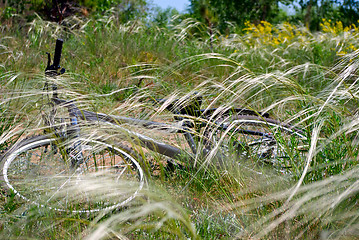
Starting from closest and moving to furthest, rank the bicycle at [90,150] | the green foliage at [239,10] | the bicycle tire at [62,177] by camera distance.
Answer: the bicycle tire at [62,177]
the bicycle at [90,150]
the green foliage at [239,10]

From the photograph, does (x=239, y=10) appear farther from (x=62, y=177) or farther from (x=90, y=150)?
(x=62, y=177)

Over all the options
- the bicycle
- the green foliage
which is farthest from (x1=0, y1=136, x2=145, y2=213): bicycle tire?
the green foliage

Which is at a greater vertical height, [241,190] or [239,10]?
[239,10]

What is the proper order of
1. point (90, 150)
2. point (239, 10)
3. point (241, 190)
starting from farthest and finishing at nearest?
point (239, 10) < point (90, 150) < point (241, 190)

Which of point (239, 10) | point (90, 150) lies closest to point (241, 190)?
point (90, 150)

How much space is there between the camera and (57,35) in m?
6.59

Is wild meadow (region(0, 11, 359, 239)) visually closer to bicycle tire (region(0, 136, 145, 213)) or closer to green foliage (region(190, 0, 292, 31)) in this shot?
Answer: bicycle tire (region(0, 136, 145, 213))

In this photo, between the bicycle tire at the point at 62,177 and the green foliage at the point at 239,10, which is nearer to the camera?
the bicycle tire at the point at 62,177

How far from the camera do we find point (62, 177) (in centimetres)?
200

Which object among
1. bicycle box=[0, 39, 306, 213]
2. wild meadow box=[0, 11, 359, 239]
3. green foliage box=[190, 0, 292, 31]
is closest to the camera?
wild meadow box=[0, 11, 359, 239]

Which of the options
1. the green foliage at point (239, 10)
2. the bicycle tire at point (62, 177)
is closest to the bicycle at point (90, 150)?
the bicycle tire at point (62, 177)

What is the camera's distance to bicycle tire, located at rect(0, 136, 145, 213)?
175 centimetres

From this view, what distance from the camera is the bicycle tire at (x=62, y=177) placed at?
1.75 meters

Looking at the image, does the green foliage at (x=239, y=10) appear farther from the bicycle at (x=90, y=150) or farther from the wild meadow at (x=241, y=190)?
the wild meadow at (x=241, y=190)
